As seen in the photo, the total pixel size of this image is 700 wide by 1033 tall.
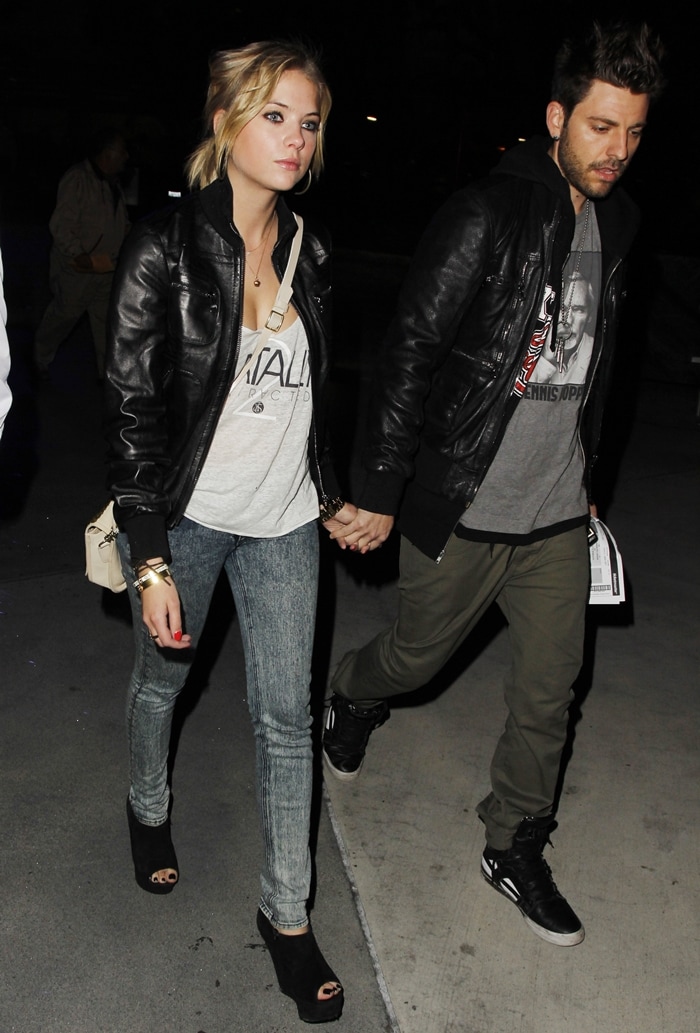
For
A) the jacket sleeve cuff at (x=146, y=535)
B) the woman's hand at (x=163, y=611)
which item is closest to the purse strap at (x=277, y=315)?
the jacket sleeve cuff at (x=146, y=535)

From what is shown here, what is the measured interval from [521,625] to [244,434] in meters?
1.01

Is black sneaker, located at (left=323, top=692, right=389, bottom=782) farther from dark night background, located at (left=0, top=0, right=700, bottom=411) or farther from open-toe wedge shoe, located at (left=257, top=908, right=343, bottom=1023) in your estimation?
dark night background, located at (left=0, top=0, right=700, bottom=411)

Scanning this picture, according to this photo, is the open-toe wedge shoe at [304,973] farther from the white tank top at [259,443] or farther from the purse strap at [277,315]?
the purse strap at [277,315]

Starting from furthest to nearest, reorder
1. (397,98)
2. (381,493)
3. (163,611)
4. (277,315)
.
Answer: (397,98), (381,493), (277,315), (163,611)

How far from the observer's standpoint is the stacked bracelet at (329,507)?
109 inches

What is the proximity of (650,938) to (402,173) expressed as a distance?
98.4 ft

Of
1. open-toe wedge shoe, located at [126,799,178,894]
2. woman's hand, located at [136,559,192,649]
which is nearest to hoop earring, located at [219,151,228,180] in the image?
woman's hand, located at [136,559,192,649]

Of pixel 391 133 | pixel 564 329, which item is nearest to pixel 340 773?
pixel 564 329

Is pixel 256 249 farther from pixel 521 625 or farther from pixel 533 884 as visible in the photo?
pixel 533 884

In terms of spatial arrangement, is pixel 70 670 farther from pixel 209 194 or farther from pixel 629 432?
pixel 629 432

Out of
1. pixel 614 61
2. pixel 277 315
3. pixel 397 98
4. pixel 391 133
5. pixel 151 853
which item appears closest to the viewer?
pixel 277 315

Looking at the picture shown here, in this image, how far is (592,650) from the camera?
4793 millimetres

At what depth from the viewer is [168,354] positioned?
243 centimetres

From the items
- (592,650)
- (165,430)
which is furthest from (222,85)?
(592,650)
